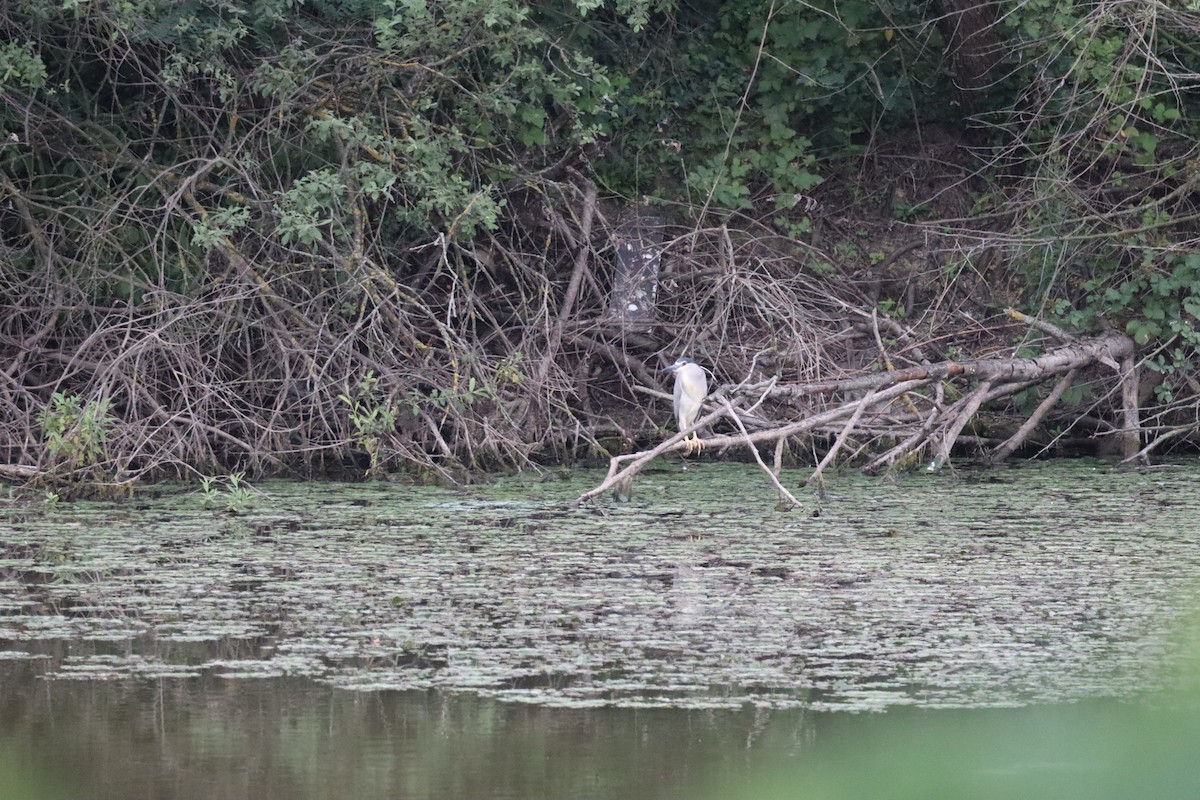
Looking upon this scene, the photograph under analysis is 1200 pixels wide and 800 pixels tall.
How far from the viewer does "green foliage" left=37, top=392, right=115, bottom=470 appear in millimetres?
6715

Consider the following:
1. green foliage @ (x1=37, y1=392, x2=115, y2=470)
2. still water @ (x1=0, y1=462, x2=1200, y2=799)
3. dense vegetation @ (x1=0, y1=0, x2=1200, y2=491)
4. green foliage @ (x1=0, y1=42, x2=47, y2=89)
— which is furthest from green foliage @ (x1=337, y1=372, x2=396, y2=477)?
green foliage @ (x1=0, y1=42, x2=47, y2=89)

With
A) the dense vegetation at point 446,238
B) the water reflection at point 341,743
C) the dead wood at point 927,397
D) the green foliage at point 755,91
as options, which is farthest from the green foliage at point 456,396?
the water reflection at point 341,743

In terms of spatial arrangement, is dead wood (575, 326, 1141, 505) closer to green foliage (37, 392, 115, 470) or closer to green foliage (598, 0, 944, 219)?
green foliage (598, 0, 944, 219)

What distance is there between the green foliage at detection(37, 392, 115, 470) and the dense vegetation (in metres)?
0.02

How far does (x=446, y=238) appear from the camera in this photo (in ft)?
25.4

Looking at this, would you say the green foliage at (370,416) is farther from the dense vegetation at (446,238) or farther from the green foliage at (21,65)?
the green foliage at (21,65)

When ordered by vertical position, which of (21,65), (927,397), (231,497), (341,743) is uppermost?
(21,65)

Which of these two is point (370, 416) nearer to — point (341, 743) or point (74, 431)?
point (74, 431)

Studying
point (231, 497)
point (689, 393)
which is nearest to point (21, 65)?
point (231, 497)

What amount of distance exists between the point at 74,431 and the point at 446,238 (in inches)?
75.2

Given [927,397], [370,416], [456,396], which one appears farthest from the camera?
[927,397]

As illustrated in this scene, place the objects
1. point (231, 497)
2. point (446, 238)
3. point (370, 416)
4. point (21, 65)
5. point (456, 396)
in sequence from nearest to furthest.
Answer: point (231, 497) → point (21, 65) → point (370, 416) → point (456, 396) → point (446, 238)

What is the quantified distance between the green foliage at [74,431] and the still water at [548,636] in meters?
0.22

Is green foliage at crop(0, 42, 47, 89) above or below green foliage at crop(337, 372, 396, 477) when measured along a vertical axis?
above
